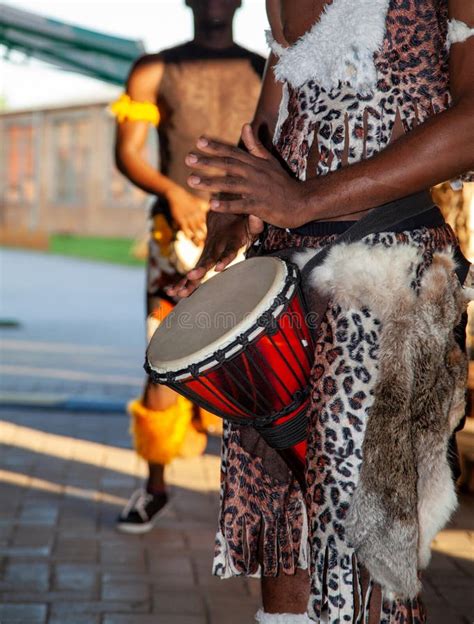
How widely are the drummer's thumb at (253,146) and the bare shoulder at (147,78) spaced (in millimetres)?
2620

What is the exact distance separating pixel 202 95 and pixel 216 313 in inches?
103

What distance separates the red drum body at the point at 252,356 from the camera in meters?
2.00

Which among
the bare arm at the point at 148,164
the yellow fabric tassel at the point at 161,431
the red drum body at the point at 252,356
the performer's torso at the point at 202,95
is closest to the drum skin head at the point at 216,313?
the red drum body at the point at 252,356

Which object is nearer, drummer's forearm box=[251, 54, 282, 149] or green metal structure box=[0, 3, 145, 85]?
drummer's forearm box=[251, 54, 282, 149]

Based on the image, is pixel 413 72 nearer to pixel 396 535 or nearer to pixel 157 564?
pixel 396 535

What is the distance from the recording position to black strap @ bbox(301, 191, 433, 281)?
2.04 metres

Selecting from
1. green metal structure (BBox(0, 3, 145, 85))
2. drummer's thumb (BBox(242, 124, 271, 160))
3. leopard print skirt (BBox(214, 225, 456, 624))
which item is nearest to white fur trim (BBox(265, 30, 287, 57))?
drummer's thumb (BBox(242, 124, 271, 160))

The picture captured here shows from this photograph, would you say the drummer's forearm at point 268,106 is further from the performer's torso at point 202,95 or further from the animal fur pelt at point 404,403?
the performer's torso at point 202,95

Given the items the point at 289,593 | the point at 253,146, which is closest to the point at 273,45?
the point at 253,146

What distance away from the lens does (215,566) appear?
229 centimetres

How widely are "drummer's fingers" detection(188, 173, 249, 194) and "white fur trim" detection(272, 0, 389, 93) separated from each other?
38 centimetres

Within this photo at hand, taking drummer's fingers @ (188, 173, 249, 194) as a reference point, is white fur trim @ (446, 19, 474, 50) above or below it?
above

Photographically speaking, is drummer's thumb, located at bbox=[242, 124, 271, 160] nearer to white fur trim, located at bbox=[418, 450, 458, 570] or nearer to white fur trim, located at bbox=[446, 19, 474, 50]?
white fur trim, located at bbox=[446, 19, 474, 50]

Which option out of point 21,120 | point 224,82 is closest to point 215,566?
point 224,82
